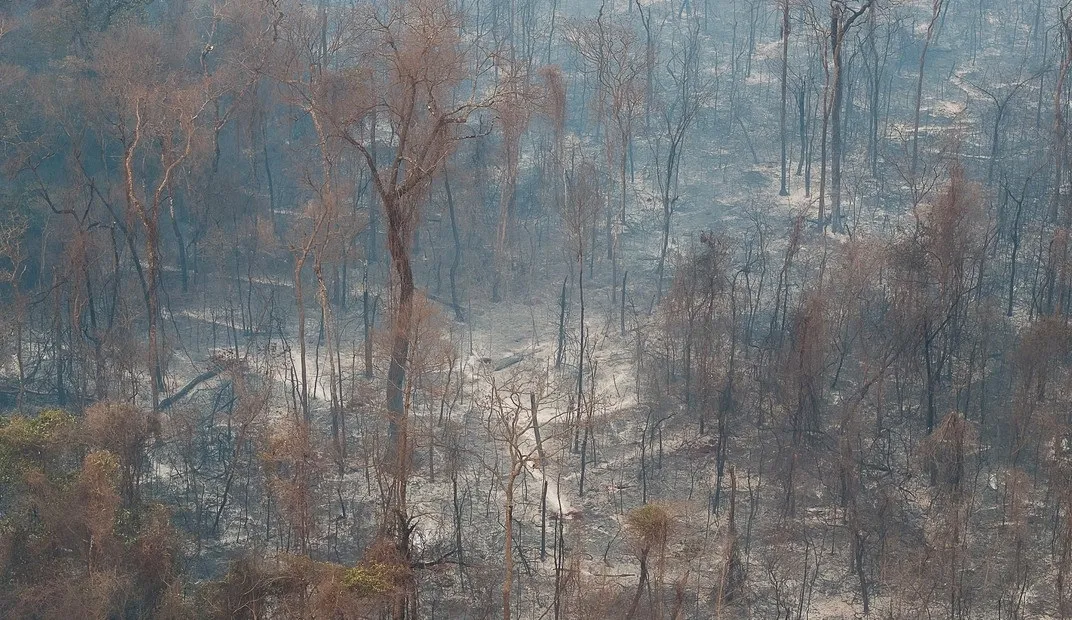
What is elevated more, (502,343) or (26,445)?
(26,445)

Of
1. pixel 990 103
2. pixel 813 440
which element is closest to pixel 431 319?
pixel 813 440

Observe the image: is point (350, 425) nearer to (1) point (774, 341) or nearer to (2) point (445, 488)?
(2) point (445, 488)

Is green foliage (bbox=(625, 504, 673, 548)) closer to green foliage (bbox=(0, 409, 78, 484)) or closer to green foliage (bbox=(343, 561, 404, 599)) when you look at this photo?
green foliage (bbox=(343, 561, 404, 599))

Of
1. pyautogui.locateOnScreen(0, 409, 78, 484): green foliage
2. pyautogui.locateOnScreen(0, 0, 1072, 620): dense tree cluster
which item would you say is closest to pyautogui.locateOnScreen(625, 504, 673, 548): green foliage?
pyautogui.locateOnScreen(0, 0, 1072, 620): dense tree cluster

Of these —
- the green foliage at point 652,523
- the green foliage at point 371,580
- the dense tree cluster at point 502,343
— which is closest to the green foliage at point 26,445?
the dense tree cluster at point 502,343

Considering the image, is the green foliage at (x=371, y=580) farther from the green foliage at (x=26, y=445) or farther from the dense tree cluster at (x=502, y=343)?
the green foliage at (x=26, y=445)

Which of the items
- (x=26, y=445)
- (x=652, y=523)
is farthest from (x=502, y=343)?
(x=26, y=445)

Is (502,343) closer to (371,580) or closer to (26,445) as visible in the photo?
(26,445)

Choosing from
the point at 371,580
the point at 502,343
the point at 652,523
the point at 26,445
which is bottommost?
the point at 371,580
